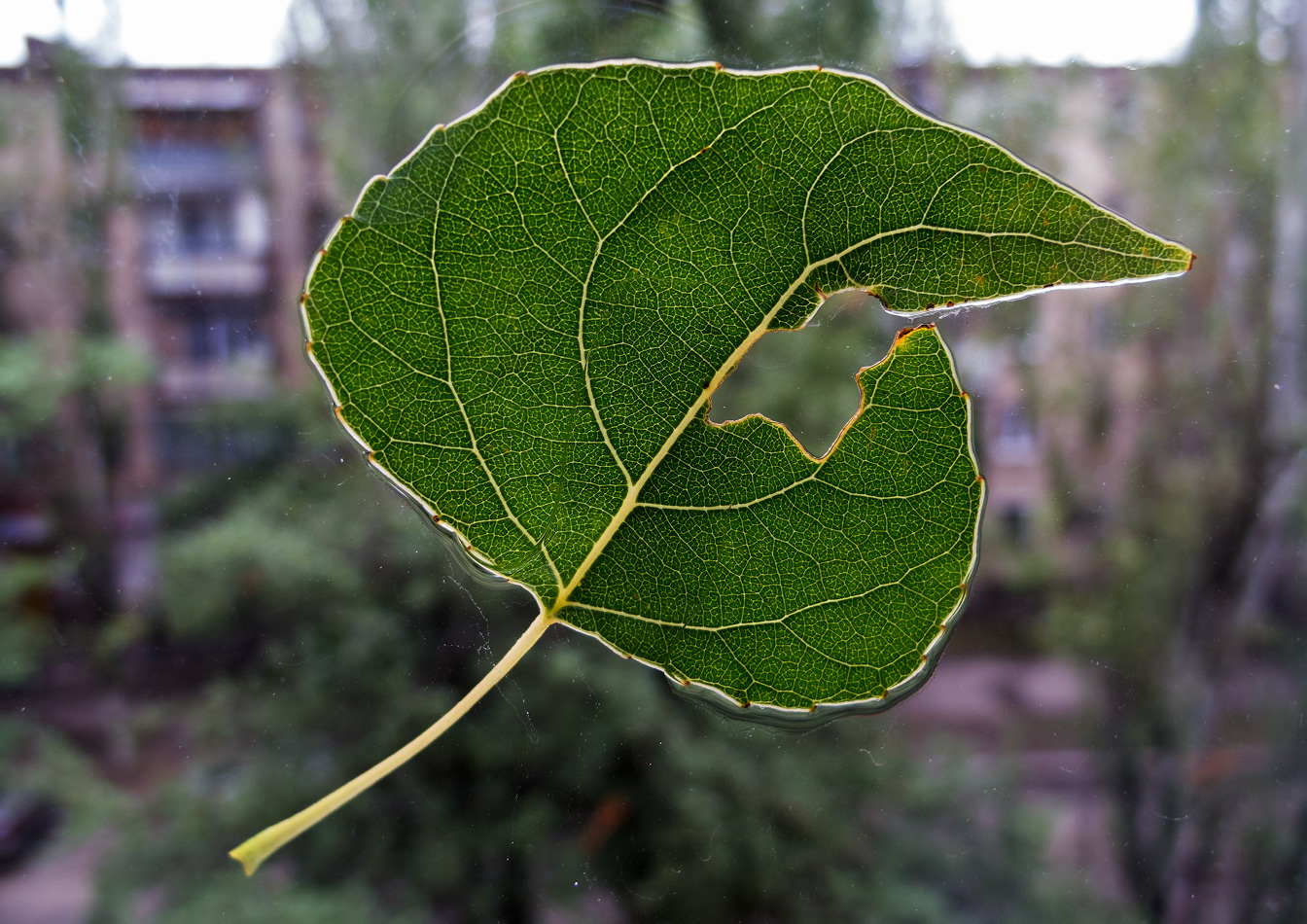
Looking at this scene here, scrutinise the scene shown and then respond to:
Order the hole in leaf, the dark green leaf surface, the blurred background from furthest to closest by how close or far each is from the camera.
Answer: the blurred background < the hole in leaf < the dark green leaf surface

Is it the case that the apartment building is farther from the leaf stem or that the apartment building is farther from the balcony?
the leaf stem

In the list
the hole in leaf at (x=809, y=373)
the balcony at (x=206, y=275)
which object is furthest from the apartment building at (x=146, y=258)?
the hole in leaf at (x=809, y=373)

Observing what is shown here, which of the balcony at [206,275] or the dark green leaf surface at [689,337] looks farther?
the balcony at [206,275]

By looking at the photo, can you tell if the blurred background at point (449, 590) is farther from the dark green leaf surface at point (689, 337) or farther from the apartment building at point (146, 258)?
the dark green leaf surface at point (689, 337)

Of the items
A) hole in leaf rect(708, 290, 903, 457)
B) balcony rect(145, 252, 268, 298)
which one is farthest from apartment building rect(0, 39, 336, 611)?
hole in leaf rect(708, 290, 903, 457)

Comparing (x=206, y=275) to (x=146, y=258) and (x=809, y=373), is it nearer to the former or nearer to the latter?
(x=146, y=258)

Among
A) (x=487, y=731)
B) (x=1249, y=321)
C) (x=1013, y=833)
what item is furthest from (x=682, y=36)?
(x=1013, y=833)

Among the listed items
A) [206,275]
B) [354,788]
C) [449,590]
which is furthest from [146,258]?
[354,788]
